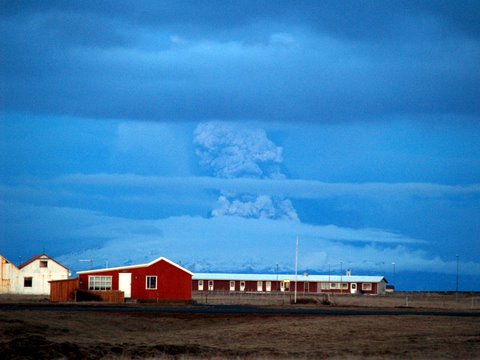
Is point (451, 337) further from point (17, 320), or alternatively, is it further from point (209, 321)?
point (17, 320)

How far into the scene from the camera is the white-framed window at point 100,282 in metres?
89.7

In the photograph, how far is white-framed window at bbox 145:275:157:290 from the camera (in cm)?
9119

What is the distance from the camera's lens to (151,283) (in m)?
91.3

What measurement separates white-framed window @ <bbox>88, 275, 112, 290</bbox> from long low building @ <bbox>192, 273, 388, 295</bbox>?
78.3 m

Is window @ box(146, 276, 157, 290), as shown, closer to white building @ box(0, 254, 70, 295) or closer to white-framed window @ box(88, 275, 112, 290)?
white-framed window @ box(88, 275, 112, 290)

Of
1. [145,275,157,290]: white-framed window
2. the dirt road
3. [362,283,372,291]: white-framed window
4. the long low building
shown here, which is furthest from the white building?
[362,283,372,291]: white-framed window

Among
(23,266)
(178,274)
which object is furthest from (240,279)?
(178,274)

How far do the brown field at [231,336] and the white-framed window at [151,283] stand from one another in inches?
1212

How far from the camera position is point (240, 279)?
6693 inches

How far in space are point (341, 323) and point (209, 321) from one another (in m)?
9.09

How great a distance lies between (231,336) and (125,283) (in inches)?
1738

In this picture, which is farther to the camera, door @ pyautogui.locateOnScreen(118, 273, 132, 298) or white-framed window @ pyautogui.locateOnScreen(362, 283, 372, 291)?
white-framed window @ pyautogui.locateOnScreen(362, 283, 372, 291)

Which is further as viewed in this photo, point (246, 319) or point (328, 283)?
point (328, 283)

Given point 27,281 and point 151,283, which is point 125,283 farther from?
point 27,281
